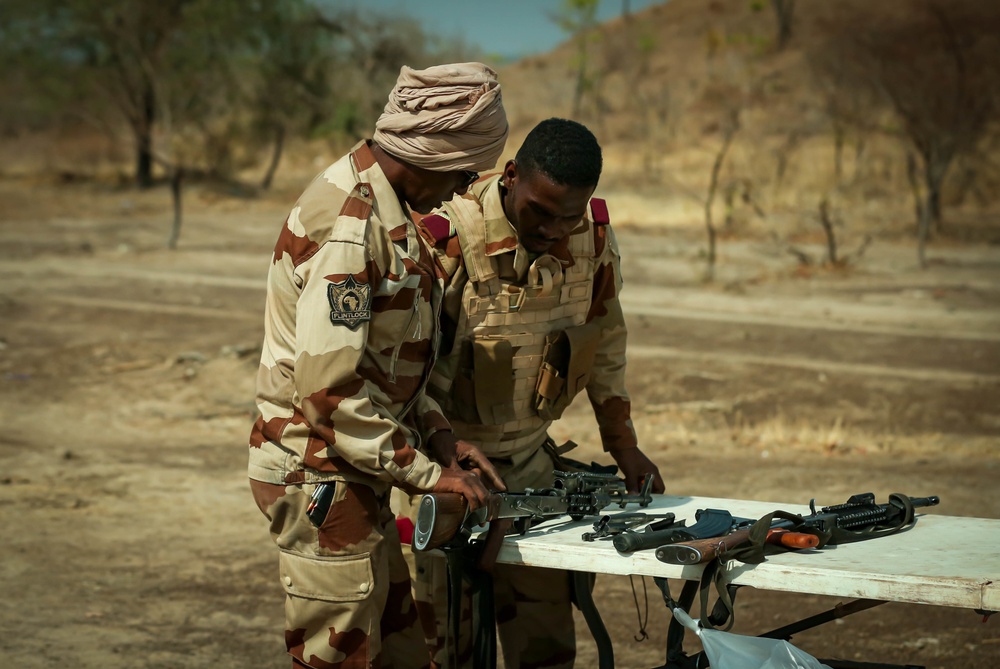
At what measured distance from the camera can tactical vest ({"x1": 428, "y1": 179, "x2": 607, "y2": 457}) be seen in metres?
2.88

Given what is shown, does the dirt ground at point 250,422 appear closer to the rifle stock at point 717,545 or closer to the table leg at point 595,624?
the table leg at point 595,624

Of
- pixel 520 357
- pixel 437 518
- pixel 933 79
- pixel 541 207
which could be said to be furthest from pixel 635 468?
pixel 933 79

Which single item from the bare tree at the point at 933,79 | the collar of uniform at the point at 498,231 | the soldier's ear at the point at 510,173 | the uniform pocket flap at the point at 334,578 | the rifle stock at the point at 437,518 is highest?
the bare tree at the point at 933,79

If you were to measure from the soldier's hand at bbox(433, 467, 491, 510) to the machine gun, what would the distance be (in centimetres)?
1

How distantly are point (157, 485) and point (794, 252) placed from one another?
1024 cm

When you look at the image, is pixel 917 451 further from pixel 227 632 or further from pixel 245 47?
pixel 245 47

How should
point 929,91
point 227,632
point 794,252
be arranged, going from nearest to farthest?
point 227,632 → point 794,252 → point 929,91

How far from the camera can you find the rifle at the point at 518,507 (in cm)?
230

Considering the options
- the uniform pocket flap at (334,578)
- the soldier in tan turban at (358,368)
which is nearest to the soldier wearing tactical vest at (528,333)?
the soldier in tan turban at (358,368)

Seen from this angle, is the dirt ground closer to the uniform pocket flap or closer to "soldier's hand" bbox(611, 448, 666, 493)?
"soldier's hand" bbox(611, 448, 666, 493)

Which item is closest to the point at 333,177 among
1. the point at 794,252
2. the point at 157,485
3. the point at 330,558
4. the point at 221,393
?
the point at 330,558

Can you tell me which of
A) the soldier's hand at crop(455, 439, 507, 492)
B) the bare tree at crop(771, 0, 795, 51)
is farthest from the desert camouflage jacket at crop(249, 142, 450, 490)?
the bare tree at crop(771, 0, 795, 51)

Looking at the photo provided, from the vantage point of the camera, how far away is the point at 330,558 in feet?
7.73

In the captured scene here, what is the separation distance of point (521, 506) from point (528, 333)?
57cm
